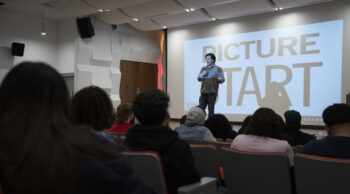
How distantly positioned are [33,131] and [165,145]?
914 millimetres

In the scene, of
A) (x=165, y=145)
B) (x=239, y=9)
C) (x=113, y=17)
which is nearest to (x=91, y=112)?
(x=165, y=145)

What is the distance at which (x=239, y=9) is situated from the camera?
7.46 metres

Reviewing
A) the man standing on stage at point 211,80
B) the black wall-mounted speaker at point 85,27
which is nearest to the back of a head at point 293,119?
the man standing on stage at point 211,80

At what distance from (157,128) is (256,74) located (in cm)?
683

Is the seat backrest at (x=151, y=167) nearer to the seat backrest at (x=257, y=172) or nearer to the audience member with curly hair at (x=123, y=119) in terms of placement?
the seat backrest at (x=257, y=172)

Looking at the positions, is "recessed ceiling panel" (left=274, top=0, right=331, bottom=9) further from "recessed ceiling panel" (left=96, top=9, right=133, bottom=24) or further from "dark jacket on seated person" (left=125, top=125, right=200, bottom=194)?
"dark jacket on seated person" (left=125, top=125, right=200, bottom=194)

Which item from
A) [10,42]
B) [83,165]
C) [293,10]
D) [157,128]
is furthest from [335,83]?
[10,42]

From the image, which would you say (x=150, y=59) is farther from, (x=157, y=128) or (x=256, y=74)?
(x=157, y=128)

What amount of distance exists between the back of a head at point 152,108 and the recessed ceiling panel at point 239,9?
20.3 ft

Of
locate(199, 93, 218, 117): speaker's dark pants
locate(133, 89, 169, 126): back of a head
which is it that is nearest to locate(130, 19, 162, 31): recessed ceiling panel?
locate(199, 93, 218, 117): speaker's dark pants

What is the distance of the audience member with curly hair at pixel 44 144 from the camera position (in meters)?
0.65

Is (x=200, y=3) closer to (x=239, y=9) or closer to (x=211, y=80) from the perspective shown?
(x=239, y=9)

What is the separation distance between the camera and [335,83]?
681 cm

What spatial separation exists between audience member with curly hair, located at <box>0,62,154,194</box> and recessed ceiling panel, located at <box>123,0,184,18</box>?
686 centimetres
